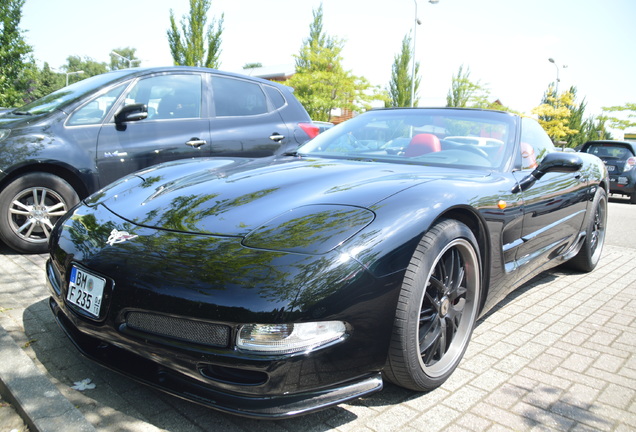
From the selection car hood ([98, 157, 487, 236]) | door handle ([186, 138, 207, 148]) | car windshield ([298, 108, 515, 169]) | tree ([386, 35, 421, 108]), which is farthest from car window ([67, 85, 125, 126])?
tree ([386, 35, 421, 108])

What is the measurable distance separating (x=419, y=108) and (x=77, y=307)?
9.32 ft

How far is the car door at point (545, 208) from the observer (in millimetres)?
3250

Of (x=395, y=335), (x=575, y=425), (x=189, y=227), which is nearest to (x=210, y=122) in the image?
(x=189, y=227)

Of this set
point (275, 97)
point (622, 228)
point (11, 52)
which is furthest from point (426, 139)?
point (11, 52)

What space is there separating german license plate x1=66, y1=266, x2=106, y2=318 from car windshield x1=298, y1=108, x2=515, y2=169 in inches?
72.0

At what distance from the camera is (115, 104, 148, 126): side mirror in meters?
4.71

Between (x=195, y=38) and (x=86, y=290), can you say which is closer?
(x=86, y=290)

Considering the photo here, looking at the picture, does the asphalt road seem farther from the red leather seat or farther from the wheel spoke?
the wheel spoke

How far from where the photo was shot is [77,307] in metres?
2.20

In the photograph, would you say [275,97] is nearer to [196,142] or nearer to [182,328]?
[196,142]

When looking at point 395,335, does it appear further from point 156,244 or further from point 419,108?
point 419,108

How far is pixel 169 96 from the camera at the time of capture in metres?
5.21

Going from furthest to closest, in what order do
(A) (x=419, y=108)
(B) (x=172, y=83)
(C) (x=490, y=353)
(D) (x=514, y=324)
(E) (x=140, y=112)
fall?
(B) (x=172, y=83)
(E) (x=140, y=112)
(A) (x=419, y=108)
(D) (x=514, y=324)
(C) (x=490, y=353)

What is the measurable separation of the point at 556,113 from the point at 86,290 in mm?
41318
